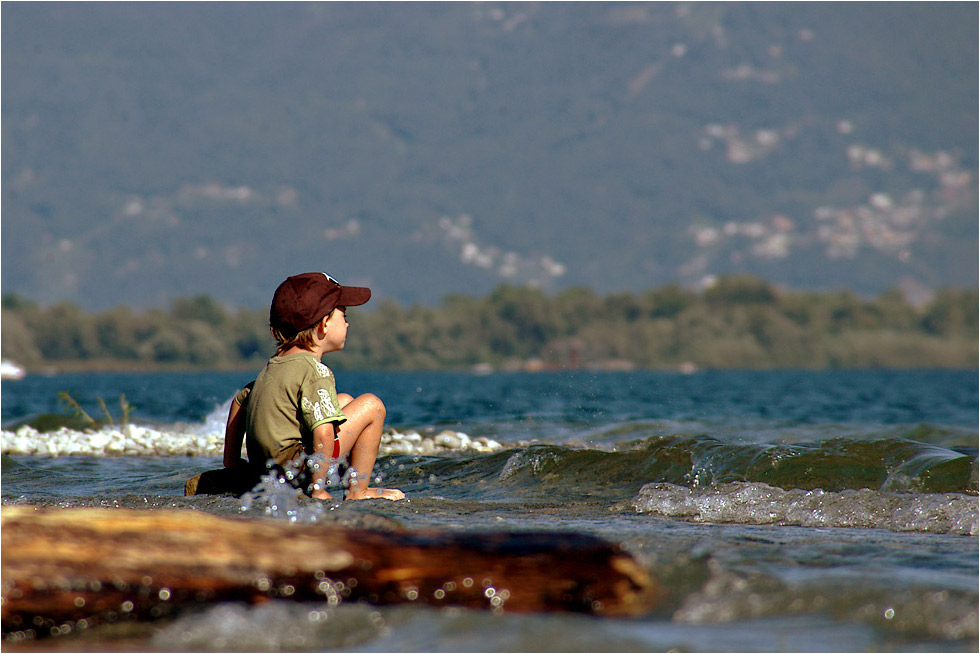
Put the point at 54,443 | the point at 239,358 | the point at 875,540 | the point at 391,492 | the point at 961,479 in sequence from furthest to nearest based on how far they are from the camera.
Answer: the point at 239,358 < the point at 54,443 < the point at 961,479 < the point at 391,492 < the point at 875,540

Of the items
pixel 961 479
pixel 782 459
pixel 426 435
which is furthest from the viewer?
pixel 426 435

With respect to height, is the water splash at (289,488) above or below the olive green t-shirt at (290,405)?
below

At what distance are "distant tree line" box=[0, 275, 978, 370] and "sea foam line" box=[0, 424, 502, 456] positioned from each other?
93.0 m

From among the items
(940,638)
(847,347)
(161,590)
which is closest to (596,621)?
(940,638)

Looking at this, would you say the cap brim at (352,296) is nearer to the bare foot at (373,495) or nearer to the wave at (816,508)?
the bare foot at (373,495)

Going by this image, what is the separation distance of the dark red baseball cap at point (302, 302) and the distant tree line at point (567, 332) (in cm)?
9923

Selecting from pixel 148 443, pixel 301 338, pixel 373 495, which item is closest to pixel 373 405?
pixel 373 495

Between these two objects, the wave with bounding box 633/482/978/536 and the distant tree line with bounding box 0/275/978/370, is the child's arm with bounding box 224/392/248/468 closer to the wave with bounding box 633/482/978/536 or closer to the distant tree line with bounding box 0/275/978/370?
the wave with bounding box 633/482/978/536

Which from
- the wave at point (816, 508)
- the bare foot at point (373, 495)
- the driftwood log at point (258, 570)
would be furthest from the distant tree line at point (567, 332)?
the driftwood log at point (258, 570)

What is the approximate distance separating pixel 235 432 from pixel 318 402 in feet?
2.53

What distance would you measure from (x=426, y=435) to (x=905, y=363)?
115 metres

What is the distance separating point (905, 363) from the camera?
117125 mm

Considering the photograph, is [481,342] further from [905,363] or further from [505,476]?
[505,476]

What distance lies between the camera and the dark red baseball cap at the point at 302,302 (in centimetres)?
594
